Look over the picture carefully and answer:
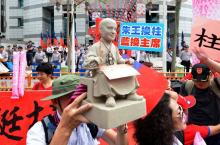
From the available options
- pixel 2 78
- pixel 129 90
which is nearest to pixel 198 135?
pixel 129 90

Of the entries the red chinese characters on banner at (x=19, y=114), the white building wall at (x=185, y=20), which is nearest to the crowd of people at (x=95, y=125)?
the red chinese characters on banner at (x=19, y=114)

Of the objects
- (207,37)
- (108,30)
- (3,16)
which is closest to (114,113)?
(108,30)

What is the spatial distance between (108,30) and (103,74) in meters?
0.39

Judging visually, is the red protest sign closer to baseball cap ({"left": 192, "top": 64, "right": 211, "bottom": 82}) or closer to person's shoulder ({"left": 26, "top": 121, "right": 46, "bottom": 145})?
baseball cap ({"left": 192, "top": 64, "right": 211, "bottom": 82})

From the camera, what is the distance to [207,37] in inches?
134

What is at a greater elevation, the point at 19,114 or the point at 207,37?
the point at 207,37

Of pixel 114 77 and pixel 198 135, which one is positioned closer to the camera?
pixel 114 77

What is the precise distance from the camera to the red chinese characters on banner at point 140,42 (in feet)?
30.0

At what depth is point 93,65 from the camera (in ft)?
6.25

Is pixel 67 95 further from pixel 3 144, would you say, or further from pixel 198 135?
pixel 3 144

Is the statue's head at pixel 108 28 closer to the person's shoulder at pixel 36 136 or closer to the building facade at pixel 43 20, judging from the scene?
the person's shoulder at pixel 36 136

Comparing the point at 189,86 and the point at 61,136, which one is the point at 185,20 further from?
the point at 61,136

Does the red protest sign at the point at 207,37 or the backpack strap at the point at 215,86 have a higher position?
the red protest sign at the point at 207,37

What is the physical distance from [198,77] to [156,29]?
5.88 meters
